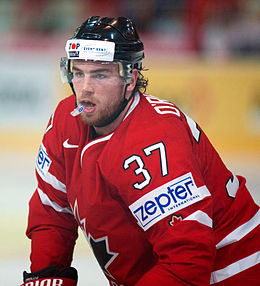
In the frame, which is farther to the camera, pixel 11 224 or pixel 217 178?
pixel 11 224

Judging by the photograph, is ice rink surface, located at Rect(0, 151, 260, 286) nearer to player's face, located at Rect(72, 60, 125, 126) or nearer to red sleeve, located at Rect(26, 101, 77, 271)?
red sleeve, located at Rect(26, 101, 77, 271)

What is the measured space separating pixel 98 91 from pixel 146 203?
0.36 m

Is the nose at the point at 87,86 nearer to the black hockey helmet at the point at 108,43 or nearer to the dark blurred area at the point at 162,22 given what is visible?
the black hockey helmet at the point at 108,43

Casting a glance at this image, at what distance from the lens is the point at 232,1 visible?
7934 mm

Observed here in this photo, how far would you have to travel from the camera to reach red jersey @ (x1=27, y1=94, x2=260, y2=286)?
1640 millimetres

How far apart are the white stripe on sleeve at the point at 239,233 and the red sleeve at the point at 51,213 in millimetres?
521

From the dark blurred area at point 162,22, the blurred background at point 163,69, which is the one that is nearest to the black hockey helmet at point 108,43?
the blurred background at point 163,69

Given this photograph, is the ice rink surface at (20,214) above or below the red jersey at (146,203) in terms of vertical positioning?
below

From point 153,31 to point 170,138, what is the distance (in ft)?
21.3

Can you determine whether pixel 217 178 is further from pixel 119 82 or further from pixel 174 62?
pixel 174 62

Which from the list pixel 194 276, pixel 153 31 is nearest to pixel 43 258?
pixel 194 276

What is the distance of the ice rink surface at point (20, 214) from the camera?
10.6 feet

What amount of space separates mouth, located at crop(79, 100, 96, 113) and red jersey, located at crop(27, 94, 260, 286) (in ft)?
0.31

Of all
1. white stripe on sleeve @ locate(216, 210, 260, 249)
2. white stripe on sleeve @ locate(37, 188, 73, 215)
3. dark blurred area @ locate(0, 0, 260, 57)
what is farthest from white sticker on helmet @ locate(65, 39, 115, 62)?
dark blurred area @ locate(0, 0, 260, 57)
